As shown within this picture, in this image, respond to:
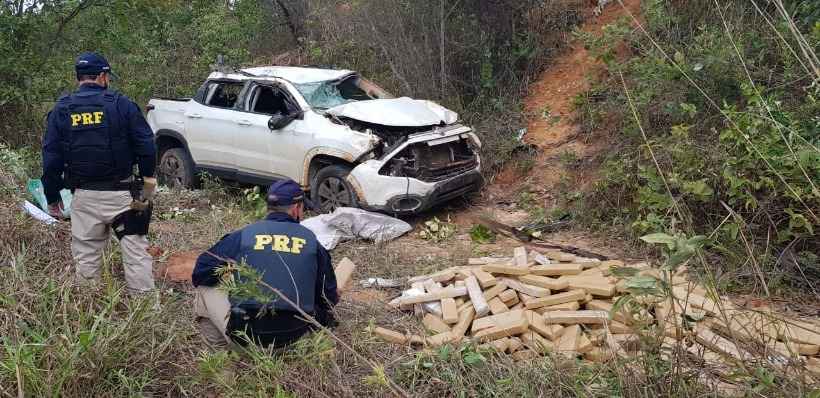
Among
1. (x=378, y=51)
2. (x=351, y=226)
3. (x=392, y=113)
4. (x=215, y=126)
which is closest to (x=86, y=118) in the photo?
(x=351, y=226)

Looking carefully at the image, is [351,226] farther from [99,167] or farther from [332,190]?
[99,167]

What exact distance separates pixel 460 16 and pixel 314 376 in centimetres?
800

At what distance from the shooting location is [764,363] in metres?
2.57

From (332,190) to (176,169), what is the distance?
2.70m

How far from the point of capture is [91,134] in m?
4.35

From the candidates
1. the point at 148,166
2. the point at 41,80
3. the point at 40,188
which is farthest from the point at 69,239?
the point at 41,80

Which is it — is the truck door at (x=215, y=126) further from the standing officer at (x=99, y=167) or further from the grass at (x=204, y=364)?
the grass at (x=204, y=364)

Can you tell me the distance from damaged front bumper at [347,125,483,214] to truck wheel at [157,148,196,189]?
2701 mm

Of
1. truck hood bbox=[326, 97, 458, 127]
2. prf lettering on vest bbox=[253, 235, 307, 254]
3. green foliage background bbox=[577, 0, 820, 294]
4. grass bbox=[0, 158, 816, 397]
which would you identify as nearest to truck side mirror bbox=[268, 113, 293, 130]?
truck hood bbox=[326, 97, 458, 127]

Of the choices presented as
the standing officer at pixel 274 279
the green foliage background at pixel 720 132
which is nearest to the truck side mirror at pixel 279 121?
the green foliage background at pixel 720 132

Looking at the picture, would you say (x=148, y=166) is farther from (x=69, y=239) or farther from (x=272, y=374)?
(x=272, y=374)

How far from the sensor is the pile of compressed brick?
363 cm

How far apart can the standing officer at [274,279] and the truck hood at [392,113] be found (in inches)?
138

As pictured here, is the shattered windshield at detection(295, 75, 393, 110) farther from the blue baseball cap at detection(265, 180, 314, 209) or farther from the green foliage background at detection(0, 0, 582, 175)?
the blue baseball cap at detection(265, 180, 314, 209)
